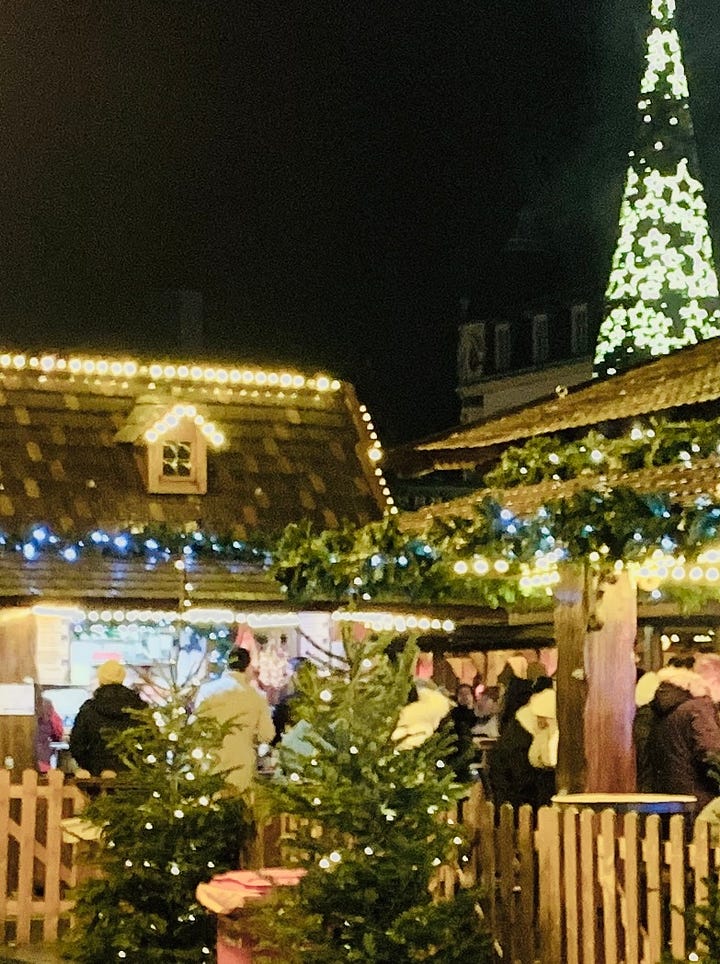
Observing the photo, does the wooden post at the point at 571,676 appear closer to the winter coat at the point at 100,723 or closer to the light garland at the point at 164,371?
the winter coat at the point at 100,723

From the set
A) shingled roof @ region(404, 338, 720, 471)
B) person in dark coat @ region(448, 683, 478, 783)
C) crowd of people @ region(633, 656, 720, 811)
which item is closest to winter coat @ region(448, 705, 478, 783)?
person in dark coat @ region(448, 683, 478, 783)

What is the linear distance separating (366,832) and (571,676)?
4.37m

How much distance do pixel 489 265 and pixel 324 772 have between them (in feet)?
163

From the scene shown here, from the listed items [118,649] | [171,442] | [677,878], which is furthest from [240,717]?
[171,442]

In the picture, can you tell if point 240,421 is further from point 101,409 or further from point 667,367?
point 667,367

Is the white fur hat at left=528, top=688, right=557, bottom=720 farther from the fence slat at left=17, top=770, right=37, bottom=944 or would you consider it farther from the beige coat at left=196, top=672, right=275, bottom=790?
the fence slat at left=17, top=770, right=37, bottom=944

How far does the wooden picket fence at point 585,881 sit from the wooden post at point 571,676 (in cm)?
213

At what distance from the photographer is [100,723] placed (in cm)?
1458

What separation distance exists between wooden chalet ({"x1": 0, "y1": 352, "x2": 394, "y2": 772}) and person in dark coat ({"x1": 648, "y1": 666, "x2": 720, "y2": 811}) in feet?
21.8

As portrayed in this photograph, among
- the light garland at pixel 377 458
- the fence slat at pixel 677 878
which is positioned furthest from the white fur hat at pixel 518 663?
the fence slat at pixel 677 878

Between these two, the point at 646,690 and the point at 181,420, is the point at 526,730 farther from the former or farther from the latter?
the point at 181,420

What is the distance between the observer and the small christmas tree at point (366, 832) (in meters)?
8.55

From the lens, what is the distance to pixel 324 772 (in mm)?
8766

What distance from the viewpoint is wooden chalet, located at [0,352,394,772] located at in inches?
718
